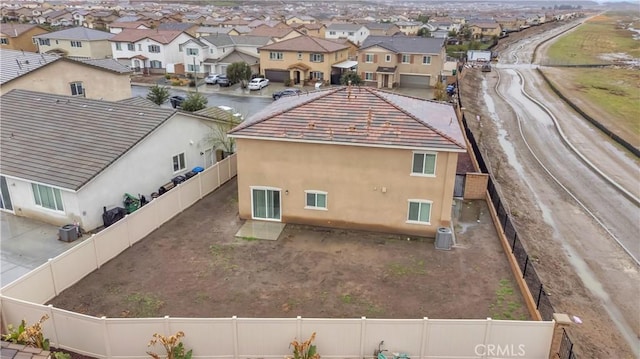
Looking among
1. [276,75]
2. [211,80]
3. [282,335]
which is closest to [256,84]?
[276,75]

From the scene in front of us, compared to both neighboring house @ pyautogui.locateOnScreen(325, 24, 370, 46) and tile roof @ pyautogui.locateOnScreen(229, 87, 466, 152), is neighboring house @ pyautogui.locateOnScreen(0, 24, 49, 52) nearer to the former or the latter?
neighboring house @ pyautogui.locateOnScreen(325, 24, 370, 46)

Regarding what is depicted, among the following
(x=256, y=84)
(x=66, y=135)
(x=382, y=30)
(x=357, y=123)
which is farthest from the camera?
(x=382, y=30)

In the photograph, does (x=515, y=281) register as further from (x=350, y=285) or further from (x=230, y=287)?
(x=230, y=287)

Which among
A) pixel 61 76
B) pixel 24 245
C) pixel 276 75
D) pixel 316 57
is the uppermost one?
pixel 61 76

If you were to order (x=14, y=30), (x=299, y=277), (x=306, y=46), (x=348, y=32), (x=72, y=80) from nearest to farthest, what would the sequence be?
(x=299, y=277) < (x=72, y=80) < (x=306, y=46) < (x=14, y=30) < (x=348, y=32)

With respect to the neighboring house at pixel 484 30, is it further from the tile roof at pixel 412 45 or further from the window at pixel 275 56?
the window at pixel 275 56

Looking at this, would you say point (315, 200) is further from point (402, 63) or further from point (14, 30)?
point (14, 30)

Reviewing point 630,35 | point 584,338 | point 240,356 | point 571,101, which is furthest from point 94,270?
point 630,35
